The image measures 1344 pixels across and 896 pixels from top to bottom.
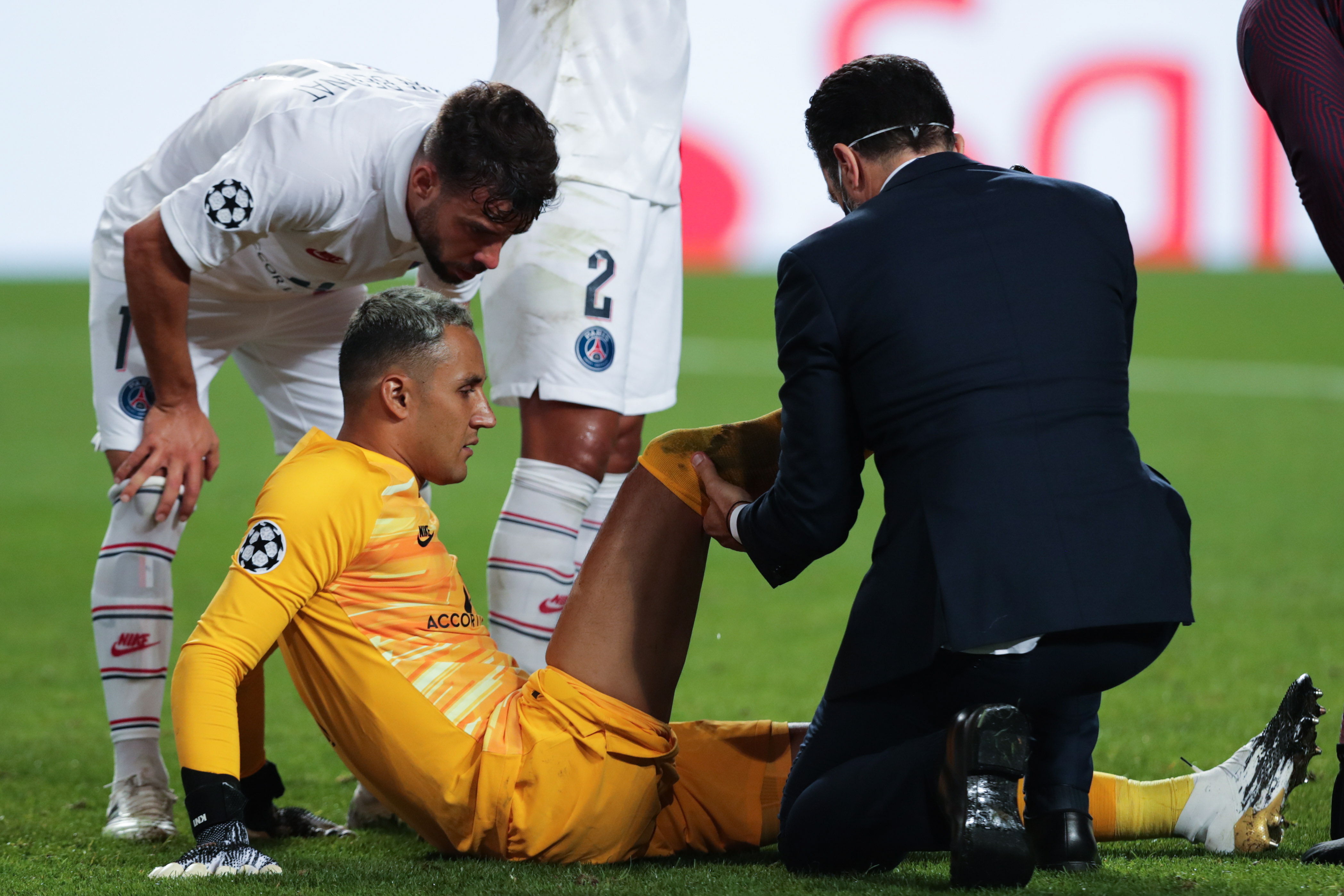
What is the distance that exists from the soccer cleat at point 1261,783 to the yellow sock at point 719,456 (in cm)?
92

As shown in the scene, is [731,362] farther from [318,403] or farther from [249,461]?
[318,403]

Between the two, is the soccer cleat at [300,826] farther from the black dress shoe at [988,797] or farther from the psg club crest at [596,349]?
the black dress shoe at [988,797]

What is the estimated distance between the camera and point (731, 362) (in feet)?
50.4

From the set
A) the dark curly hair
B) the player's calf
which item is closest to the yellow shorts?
the dark curly hair

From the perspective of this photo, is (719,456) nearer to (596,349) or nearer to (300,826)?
(596,349)

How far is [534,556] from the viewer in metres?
3.26

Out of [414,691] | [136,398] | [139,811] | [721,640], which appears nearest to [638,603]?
[414,691]

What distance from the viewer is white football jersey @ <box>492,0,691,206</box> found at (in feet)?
11.6

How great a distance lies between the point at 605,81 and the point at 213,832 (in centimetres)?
215

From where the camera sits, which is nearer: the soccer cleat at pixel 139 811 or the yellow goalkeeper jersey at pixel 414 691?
the yellow goalkeeper jersey at pixel 414 691

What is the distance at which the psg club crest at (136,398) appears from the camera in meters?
3.26

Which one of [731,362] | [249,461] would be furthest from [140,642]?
[731,362]

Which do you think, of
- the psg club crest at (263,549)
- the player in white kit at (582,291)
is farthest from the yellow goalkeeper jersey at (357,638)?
the player in white kit at (582,291)

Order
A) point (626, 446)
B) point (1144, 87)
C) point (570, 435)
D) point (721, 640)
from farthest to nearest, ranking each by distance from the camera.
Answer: point (1144, 87) → point (721, 640) → point (626, 446) → point (570, 435)
